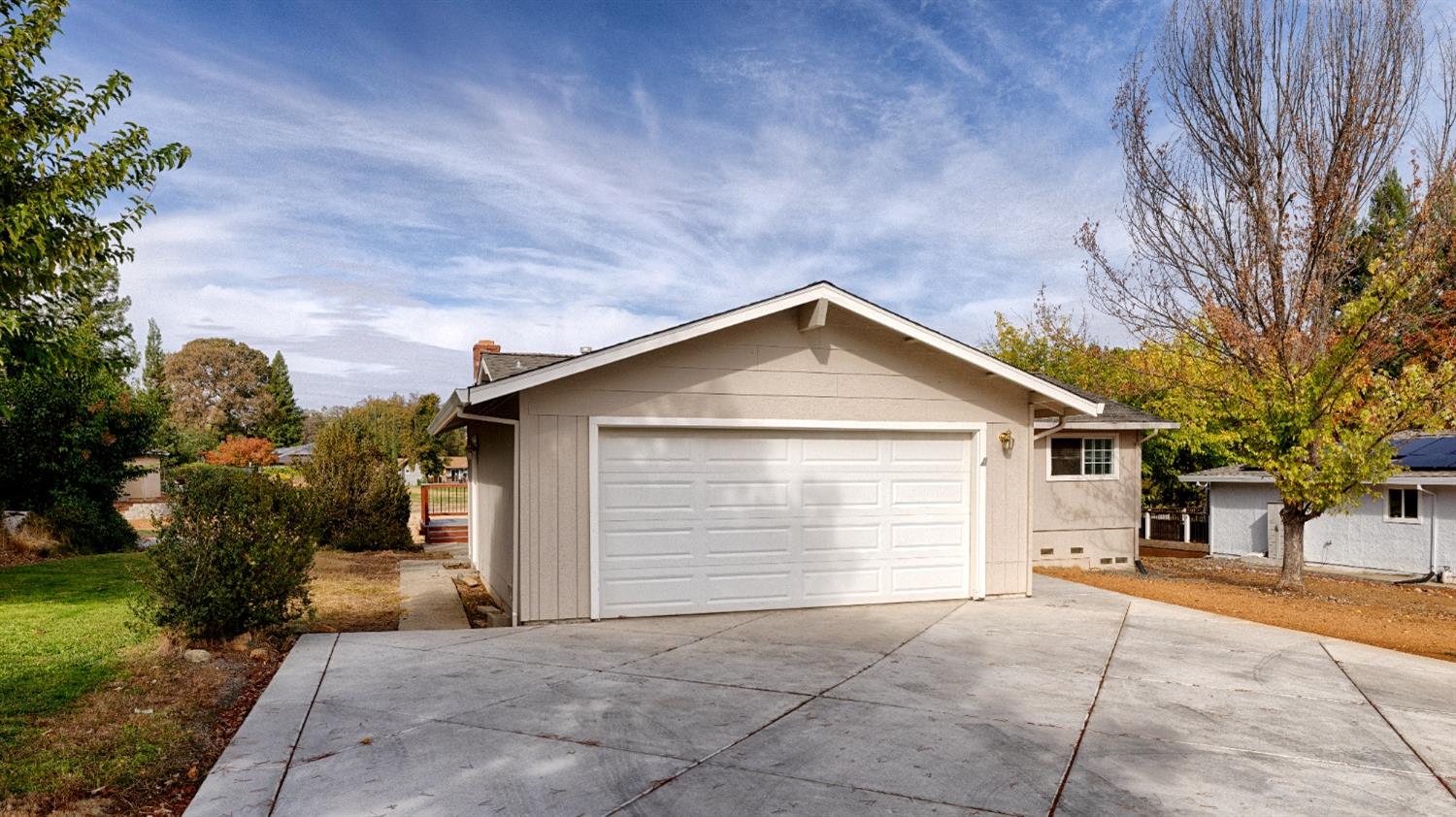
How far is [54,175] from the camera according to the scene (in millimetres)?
7793

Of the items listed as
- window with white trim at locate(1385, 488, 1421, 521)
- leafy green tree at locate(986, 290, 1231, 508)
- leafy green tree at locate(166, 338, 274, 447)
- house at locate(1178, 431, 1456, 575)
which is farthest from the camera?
leafy green tree at locate(166, 338, 274, 447)

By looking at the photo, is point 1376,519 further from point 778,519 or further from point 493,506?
point 493,506

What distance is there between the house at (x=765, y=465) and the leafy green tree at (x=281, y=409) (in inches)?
2385

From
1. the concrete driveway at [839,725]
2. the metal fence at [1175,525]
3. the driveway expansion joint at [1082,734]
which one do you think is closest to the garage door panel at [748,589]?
the concrete driveway at [839,725]

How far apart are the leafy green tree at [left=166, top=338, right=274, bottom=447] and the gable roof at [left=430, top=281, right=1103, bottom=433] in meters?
61.2

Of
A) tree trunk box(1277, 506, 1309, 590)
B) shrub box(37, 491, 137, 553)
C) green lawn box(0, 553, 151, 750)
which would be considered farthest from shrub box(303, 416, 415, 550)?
tree trunk box(1277, 506, 1309, 590)

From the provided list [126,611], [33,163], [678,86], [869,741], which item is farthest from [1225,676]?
[678,86]

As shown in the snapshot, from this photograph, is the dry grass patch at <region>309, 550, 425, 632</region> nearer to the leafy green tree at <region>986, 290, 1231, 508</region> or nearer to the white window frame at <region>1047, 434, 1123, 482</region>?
the white window frame at <region>1047, 434, 1123, 482</region>

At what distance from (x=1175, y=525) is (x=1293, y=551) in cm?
1196

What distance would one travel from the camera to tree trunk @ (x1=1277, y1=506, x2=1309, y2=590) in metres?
13.5

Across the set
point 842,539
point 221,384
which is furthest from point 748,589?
point 221,384

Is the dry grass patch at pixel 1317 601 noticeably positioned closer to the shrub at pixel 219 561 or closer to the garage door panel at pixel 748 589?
the garage door panel at pixel 748 589

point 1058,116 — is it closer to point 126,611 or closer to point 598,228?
point 598,228

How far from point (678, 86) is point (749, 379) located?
9578mm
